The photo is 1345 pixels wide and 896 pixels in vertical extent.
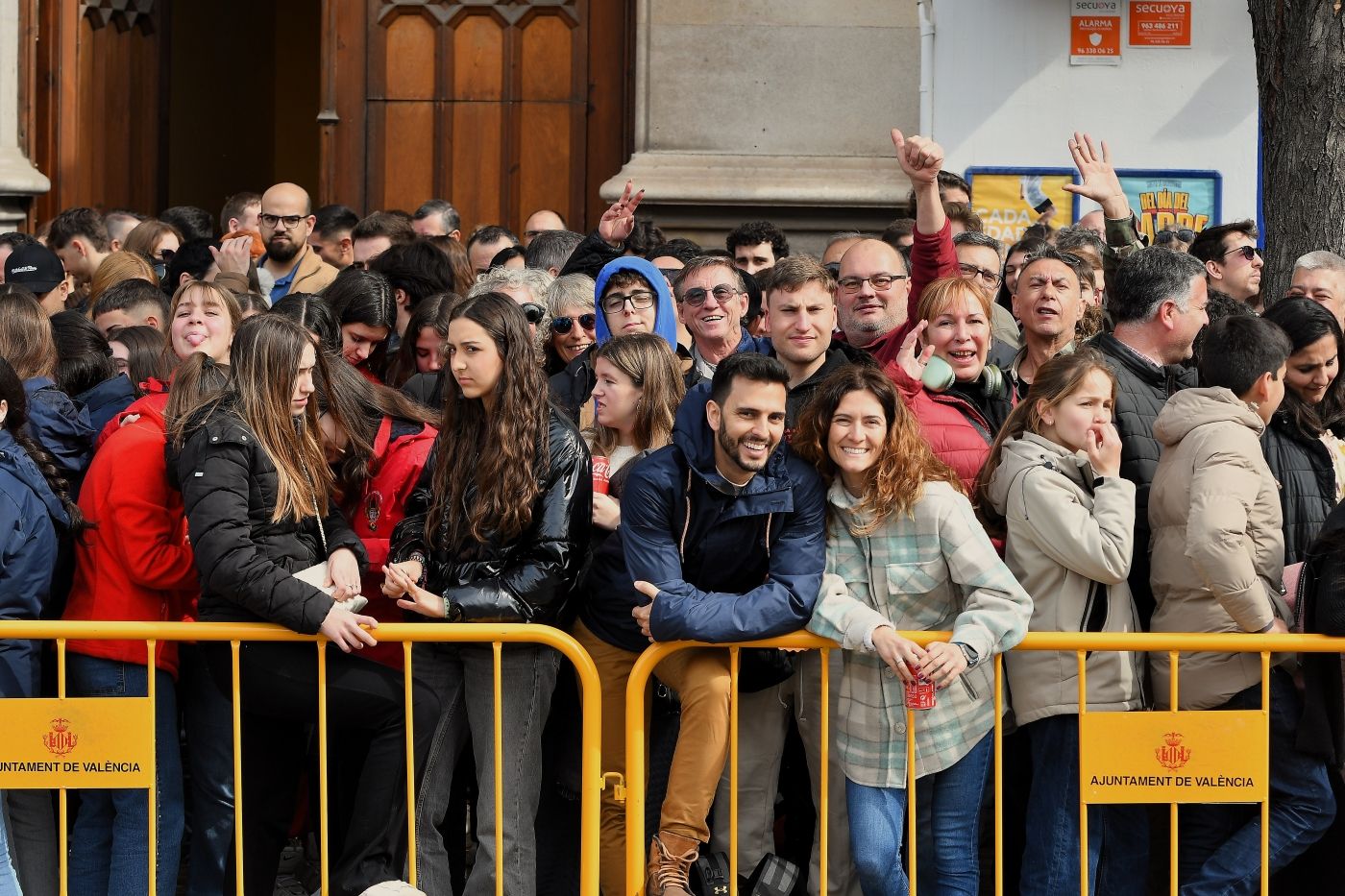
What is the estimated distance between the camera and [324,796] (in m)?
4.92

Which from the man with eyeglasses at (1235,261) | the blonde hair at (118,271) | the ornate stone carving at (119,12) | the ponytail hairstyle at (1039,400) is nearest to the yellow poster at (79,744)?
the ponytail hairstyle at (1039,400)

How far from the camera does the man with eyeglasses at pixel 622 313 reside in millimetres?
6023

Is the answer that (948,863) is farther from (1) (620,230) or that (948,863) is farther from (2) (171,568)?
(1) (620,230)

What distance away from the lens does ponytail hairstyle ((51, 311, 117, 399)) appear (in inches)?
241

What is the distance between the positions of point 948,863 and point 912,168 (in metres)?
2.40

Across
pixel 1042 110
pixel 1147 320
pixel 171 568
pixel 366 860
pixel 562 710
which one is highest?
pixel 1042 110

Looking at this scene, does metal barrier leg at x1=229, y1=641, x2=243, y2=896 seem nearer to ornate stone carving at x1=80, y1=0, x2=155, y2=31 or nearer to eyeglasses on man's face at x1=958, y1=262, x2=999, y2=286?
eyeglasses on man's face at x1=958, y1=262, x2=999, y2=286

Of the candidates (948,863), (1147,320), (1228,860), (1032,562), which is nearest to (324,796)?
(948,863)

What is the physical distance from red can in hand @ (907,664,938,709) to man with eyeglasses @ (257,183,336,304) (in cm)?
470

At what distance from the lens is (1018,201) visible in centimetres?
1042

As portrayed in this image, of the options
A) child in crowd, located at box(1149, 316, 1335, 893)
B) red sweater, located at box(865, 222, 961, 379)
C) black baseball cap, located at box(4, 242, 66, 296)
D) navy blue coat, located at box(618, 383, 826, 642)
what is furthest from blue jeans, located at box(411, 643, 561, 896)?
black baseball cap, located at box(4, 242, 66, 296)

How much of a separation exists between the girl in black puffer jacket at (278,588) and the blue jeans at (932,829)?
1280 mm

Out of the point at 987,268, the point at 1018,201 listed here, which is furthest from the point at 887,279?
the point at 1018,201

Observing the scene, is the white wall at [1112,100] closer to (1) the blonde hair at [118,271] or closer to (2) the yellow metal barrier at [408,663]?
(1) the blonde hair at [118,271]
